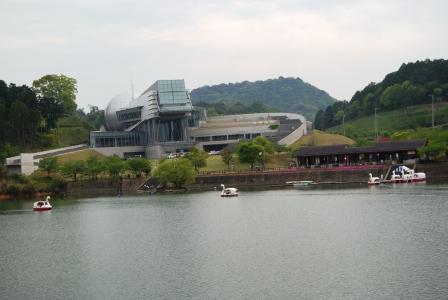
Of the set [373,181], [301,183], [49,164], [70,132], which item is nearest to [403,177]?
[373,181]

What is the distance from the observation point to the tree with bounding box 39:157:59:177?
331 feet

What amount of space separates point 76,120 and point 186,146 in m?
27.9

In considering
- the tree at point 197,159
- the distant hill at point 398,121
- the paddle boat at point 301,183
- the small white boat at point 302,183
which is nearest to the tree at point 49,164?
the tree at point 197,159

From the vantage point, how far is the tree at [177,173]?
8929 centimetres

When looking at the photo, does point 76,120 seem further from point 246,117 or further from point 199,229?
point 199,229

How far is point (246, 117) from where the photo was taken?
142 metres

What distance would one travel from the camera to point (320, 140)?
4712 inches

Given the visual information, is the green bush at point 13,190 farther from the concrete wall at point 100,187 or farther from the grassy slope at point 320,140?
the grassy slope at point 320,140

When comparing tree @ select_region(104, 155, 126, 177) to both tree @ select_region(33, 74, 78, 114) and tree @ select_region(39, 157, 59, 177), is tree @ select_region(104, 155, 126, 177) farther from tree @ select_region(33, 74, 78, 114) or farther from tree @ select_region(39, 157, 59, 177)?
tree @ select_region(33, 74, 78, 114)

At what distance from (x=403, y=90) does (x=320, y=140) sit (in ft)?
105

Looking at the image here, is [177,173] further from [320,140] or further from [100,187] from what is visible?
[320,140]

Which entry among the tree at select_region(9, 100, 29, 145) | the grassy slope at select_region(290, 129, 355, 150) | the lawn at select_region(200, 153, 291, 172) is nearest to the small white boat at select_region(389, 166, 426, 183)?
the lawn at select_region(200, 153, 291, 172)

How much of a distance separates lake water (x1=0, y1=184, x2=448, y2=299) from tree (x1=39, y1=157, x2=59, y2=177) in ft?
115

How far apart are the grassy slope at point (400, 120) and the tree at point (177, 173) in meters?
49.3
